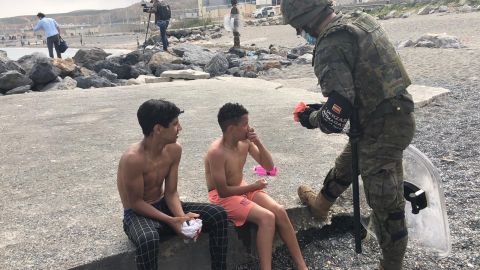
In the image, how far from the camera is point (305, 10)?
2607 mm

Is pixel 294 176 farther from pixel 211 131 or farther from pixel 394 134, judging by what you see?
pixel 211 131

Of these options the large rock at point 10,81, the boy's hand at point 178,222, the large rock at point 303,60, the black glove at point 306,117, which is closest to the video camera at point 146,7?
the large rock at point 303,60

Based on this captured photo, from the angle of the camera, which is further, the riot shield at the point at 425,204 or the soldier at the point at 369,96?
the riot shield at the point at 425,204

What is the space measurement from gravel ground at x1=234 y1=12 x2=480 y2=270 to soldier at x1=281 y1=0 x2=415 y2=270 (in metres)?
0.56

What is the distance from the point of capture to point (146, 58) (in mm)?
14266

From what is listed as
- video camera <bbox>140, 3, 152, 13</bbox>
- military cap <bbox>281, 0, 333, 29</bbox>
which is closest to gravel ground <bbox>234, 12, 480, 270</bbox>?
military cap <bbox>281, 0, 333, 29</bbox>

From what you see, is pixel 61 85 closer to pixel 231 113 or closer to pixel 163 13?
pixel 163 13

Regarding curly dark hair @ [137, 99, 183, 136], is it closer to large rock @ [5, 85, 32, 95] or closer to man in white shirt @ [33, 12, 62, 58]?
large rock @ [5, 85, 32, 95]

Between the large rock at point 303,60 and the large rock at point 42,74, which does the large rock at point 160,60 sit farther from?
the large rock at point 303,60

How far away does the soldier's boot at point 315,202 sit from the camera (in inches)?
128

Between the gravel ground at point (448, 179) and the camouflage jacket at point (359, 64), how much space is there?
1190mm

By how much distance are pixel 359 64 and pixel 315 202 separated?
1.17 meters

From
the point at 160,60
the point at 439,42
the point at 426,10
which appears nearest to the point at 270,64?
the point at 160,60

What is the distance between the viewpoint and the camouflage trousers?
2.56m
